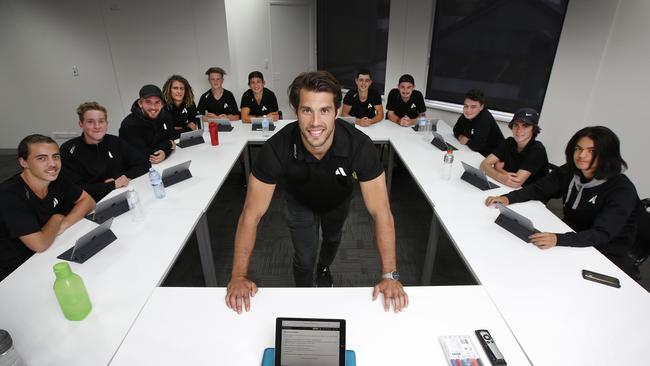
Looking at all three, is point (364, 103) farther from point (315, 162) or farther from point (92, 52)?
point (92, 52)

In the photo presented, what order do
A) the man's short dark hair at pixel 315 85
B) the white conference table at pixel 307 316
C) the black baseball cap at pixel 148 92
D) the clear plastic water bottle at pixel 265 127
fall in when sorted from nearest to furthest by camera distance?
the white conference table at pixel 307 316 → the man's short dark hair at pixel 315 85 → the black baseball cap at pixel 148 92 → the clear plastic water bottle at pixel 265 127

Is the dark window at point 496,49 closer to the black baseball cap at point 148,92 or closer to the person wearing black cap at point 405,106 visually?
the person wearing black cap at point 405,106

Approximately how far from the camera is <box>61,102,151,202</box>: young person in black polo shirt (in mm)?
→ 2400

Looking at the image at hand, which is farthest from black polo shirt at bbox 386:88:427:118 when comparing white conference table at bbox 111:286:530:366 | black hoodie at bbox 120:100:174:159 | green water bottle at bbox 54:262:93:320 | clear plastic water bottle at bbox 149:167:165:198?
green water bottle at bbox 54:262:93:320

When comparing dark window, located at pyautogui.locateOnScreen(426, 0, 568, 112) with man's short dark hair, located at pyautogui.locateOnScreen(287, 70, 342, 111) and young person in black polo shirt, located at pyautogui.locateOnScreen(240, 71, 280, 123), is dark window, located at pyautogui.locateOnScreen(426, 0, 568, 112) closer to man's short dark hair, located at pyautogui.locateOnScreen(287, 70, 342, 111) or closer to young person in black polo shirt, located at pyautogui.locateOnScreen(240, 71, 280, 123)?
young person in black polo shirt, located at pyautogui.locateOnScreen(240, 71, 280, 123)

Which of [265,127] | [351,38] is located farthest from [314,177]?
[351,38]

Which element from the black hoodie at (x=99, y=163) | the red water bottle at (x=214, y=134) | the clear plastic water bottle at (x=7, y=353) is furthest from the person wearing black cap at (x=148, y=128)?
the clear plastic water bottle at (x=7, y=353)

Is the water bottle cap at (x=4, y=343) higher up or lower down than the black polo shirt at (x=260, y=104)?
lower down

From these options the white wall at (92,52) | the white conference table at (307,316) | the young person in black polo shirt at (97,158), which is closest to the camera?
the white conference table at (307,316)

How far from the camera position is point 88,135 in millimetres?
2451

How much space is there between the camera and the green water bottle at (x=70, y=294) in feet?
4.01

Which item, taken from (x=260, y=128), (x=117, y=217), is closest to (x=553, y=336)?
(x=117, y=217)

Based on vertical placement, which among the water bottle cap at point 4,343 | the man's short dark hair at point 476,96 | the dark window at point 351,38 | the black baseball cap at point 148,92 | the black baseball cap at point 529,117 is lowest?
the water bottle cap at point 4,343

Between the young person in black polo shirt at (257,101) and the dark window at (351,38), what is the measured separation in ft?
8.13
